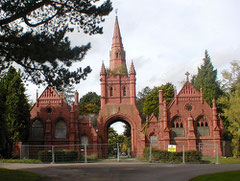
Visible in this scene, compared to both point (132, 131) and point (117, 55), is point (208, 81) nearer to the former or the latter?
point (117, 55)

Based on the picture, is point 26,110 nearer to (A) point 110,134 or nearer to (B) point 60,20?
(B) point 60,20

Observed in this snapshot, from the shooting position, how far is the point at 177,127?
1591 inches

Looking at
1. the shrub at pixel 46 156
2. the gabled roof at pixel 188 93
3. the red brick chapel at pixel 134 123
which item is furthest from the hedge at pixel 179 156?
the gabled roof at pixel 188 93

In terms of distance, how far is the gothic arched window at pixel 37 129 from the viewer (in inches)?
1569

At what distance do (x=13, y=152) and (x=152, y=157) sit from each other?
61.9 ft

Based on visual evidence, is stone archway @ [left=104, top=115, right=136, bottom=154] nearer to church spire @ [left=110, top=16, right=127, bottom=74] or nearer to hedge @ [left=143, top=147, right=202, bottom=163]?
church spire @ [left=110, top=16, right=127, bottom=74]

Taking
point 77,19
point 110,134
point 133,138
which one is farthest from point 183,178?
point 110,134

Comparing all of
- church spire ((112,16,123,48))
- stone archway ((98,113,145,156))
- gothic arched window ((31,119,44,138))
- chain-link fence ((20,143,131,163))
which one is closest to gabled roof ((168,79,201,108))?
stone archway ((98,113,145,156))

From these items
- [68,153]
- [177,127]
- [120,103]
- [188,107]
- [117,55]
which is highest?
[117,55]

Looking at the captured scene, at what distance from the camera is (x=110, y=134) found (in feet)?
212

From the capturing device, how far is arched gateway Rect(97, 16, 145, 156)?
4131 cm

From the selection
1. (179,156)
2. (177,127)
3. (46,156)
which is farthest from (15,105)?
(177,127)

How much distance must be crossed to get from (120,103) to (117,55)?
31.9ft

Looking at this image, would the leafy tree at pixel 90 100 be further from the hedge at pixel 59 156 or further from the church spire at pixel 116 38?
the hedge at pixel 59 156
